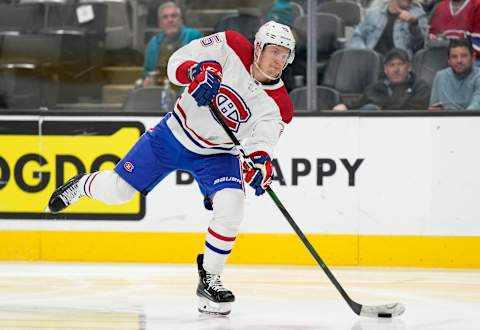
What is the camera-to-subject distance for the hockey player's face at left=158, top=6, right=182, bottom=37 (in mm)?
6781

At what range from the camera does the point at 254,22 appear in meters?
6.82

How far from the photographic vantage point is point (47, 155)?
661cm

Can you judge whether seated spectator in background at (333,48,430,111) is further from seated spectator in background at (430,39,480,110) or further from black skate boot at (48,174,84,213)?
black skate boot at (48,174,84,213)

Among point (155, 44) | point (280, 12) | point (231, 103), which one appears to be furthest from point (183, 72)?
point (280, 12)

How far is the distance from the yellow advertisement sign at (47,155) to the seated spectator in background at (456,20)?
1.91 m

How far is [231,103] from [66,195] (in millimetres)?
1081

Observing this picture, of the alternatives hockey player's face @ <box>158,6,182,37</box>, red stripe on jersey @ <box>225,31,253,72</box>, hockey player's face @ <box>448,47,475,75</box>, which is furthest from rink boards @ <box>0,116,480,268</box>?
red stripe on jersey @ <box>225,31,253,72</box>

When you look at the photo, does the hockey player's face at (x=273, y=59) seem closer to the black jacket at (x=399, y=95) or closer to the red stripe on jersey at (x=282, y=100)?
the red stripe on jersey at (x=282, y=100)

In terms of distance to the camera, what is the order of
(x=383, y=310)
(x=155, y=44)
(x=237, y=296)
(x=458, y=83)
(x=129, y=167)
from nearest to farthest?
(x=383, y=310)
(x=129, y=167)
(x=237, y=296)
(x=458, y=83)
(x=155, y=44)

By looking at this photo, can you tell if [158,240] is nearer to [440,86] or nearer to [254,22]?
[254,22]

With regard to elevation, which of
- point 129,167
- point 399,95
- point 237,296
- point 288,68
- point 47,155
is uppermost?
point 288,68

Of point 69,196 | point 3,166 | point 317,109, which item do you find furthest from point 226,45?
point 3,166

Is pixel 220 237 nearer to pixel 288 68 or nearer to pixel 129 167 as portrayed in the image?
pixel 129 167

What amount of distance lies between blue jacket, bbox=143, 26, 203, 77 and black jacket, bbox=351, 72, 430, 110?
44.1 inches
